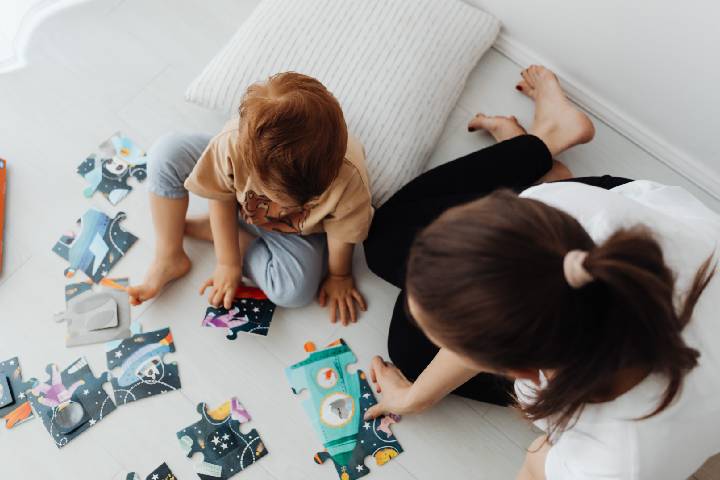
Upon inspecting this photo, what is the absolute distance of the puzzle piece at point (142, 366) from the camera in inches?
46.8

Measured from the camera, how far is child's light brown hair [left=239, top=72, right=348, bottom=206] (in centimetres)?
81

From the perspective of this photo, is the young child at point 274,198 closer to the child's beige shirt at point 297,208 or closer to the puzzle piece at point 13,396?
the child's beige shirt at point 297,208

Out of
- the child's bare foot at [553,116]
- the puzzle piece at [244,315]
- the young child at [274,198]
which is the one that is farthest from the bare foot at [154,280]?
the child's bare foot at [553,116]

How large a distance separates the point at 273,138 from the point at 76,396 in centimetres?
70

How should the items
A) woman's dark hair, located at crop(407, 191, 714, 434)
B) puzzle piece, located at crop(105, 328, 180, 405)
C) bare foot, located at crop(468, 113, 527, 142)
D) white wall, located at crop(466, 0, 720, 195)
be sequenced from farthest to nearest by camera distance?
1. bare foot, located at crop(468, 113, 527, 142)
2. puzzle piece, located at crop(105, 328, 180, 405)
3. white wall, located at crop(466, 0, 720, 195)
4. woman's dark hair, located at crop(407, 191, 714, 434)

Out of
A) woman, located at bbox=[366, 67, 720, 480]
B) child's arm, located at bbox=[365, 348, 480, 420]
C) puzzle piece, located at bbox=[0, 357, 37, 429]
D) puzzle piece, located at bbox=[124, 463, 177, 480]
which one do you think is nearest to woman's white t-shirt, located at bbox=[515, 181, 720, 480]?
woman, located at bbox=[366, 67, 720, 480]

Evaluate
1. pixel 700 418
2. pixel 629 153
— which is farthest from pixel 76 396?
pixel 629 153

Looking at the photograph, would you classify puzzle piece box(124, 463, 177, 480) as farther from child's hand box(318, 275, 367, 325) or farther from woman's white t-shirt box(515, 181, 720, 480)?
woman's white t-shirt box(515, 181, 720, 480)

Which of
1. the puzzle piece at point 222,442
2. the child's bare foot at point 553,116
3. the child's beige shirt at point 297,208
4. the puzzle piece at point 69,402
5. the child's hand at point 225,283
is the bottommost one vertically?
the puzzle piece at point 69,402

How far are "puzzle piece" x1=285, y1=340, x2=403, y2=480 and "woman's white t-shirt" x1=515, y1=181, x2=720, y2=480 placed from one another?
1.34 feet

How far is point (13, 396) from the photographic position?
3.88 ft

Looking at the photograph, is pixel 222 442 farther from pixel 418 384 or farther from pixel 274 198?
pixel 274 198

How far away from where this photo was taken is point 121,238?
1283mm

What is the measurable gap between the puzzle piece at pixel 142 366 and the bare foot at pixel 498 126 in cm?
76
